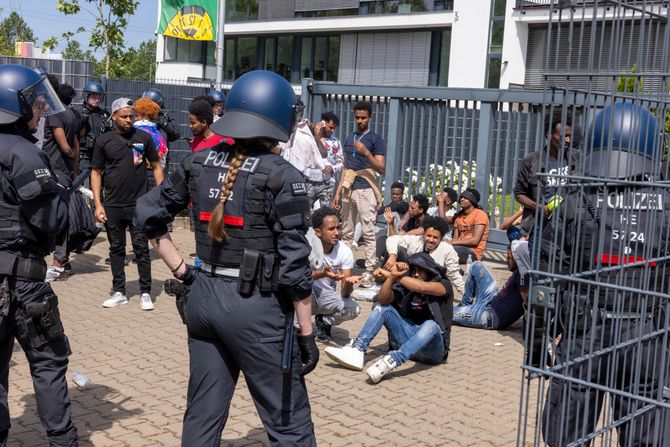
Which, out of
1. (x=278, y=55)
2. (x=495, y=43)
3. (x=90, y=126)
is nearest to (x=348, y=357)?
(x=90, y=126)

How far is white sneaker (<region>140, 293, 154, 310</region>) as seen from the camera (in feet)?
29.1

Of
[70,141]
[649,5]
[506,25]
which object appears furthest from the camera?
[506,25]

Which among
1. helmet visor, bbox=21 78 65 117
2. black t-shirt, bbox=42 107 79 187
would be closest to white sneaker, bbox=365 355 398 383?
helmet visor, bbox=21 78 65 117

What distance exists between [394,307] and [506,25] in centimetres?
2252

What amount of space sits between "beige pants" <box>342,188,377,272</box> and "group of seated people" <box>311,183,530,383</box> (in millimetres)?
1927

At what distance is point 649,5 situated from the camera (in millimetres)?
3951

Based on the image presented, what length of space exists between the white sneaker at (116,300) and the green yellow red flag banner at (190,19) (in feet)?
104

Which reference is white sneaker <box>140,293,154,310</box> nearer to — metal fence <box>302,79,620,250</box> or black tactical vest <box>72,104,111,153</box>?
black tactical vest <box>72,104,111,153</box>

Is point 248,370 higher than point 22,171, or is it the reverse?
point 22,171

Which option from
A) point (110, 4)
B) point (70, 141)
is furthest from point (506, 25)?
point (70, 141)

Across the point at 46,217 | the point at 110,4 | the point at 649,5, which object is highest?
the point at 110,4

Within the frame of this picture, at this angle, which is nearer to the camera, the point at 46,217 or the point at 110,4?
the point at 46,217

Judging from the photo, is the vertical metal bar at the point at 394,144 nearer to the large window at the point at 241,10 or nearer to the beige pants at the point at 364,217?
the beige pants at the point at 364,217

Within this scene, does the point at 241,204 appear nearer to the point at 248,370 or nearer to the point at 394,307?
the point at 248,370
